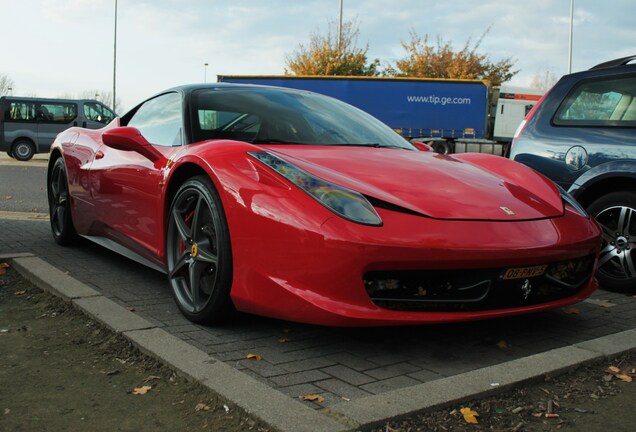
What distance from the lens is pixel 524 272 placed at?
3.03 meters

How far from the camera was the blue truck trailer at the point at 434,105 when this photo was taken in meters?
26.6

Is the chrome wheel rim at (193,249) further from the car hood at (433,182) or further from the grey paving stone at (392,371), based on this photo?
the grey paving stone at (392,371)

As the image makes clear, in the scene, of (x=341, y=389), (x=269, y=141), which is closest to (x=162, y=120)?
(x=269, y=141)

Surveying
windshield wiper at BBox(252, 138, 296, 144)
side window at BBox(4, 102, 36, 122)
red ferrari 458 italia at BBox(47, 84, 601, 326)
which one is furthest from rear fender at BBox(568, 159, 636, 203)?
side window at BBox(4, 102, 36, 122)

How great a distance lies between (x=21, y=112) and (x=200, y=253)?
2190 centimetres

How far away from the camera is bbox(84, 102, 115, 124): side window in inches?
920

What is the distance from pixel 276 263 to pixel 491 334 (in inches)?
49.1

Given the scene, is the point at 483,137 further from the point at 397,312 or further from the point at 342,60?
the point at 397,312

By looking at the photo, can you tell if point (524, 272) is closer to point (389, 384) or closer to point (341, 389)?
point (389, 384)

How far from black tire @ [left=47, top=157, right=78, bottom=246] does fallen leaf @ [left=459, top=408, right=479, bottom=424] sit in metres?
4.04

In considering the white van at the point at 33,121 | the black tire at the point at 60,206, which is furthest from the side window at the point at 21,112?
the black tire at the point at 60,206

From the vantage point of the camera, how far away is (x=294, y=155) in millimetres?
3381

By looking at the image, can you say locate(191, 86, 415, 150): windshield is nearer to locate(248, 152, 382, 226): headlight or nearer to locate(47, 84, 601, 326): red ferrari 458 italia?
locate(47, 84, 601, 326): red ferrari 458 italia

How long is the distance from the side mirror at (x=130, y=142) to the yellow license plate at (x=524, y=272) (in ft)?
7.06
